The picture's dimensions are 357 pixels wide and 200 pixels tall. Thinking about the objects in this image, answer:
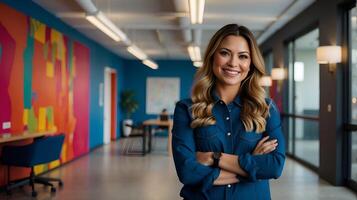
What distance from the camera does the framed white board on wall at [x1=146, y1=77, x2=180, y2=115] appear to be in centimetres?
1556

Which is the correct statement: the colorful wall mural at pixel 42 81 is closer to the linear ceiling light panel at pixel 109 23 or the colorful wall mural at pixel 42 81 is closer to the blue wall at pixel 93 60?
the blue wall at pixel 93 60

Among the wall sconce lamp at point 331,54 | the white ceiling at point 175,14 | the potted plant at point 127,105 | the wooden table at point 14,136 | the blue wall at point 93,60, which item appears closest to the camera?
the wooden table at point 14,136

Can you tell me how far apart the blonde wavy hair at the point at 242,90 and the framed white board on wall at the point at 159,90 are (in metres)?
14.0

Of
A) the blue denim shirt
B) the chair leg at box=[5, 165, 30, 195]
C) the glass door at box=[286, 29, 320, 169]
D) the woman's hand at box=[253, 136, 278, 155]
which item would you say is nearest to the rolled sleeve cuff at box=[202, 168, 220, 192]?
the blue denim shirt

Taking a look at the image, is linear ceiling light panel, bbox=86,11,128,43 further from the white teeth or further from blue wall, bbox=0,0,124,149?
the white teeth

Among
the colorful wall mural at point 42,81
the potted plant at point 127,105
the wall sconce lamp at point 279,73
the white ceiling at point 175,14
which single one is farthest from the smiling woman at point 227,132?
the potted plant at point 127,105

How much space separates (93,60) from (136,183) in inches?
212

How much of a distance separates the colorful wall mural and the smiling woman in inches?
183

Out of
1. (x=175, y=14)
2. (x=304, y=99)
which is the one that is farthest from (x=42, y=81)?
(x=304, y=99)

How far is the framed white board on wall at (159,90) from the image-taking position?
15562mm

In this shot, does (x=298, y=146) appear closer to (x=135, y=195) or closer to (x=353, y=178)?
(x=353, y=178)

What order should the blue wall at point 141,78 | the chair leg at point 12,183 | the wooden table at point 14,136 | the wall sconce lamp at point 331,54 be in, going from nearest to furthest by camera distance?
the wooden table at point 14,136, the chair leg at point 12,183, the wall sconce lamp at point 331,54, the blue wall at point 141,78

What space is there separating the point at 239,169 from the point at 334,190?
4.83m

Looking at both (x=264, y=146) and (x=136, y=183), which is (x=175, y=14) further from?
(x=264, y=146)
